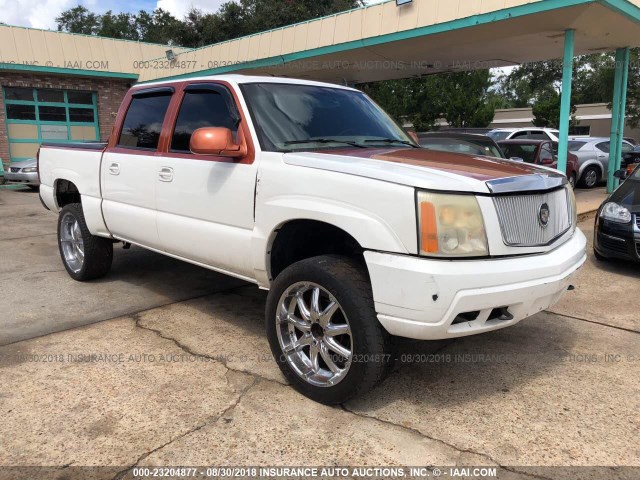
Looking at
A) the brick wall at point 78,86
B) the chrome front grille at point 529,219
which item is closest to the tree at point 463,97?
the brick wall at point 78,86

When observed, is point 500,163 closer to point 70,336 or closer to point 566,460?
point 566,460

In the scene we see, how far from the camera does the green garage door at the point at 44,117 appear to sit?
18.4 meters

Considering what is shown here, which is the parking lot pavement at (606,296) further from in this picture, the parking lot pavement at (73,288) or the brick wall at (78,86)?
the brick wall at (78,86)

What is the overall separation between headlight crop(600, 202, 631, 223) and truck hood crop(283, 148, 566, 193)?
10.3 ft

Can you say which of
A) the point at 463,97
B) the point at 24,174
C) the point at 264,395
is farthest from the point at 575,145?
the point at 24,174

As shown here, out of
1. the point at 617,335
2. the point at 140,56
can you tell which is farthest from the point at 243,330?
the point at 140,56

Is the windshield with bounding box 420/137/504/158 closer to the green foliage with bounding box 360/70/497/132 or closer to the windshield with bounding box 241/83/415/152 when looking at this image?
the windshield with bounding box 241/83/415/152

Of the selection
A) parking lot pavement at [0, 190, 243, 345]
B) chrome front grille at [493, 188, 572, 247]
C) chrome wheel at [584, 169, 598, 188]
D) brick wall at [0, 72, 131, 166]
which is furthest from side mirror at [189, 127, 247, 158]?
brick wall at [0, 72, 131, 166]

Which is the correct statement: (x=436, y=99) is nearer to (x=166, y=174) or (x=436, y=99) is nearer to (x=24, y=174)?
(x=24, y=174)

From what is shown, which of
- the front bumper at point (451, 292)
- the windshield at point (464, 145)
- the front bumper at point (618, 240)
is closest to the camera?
the front bumper at point (451, 292)

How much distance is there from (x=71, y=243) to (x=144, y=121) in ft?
6.43

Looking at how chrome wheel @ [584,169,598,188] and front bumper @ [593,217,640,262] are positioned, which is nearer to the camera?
front bumper @ [593,217,640,262]

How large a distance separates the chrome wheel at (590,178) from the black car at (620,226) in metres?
8.86

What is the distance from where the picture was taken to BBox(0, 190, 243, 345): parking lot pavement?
15.1ft
